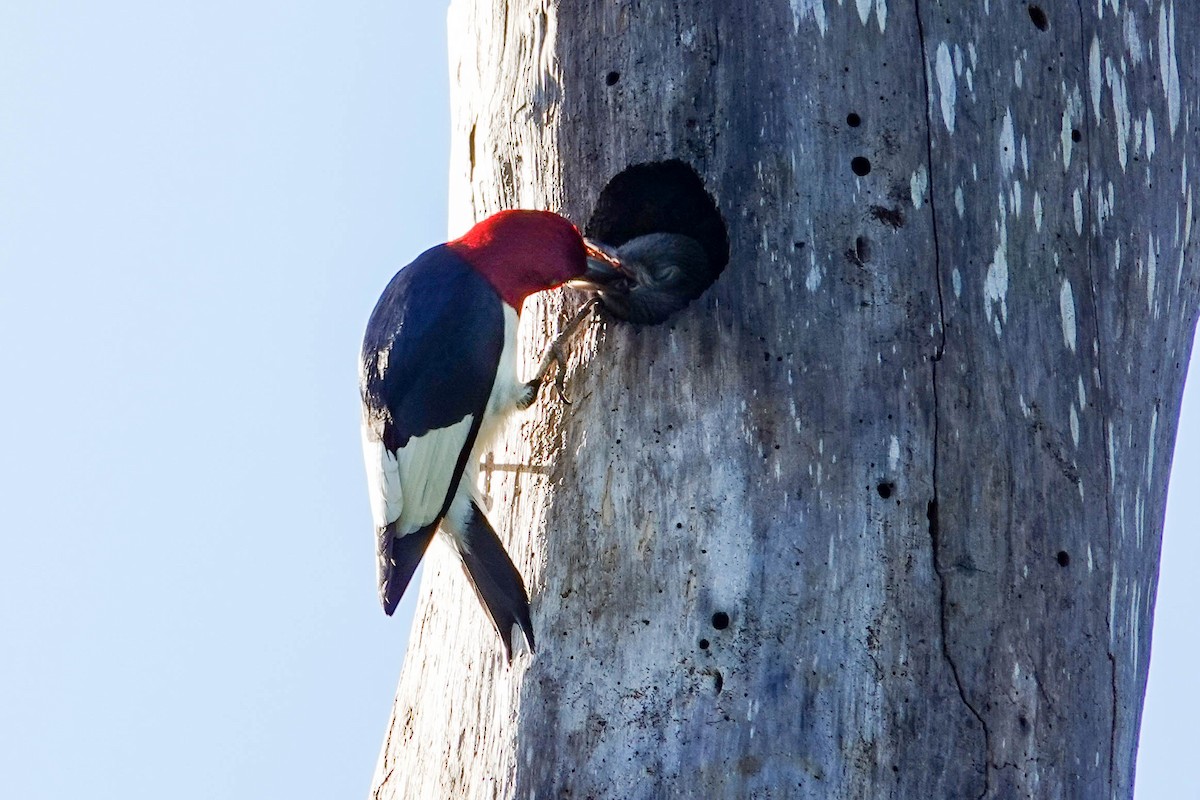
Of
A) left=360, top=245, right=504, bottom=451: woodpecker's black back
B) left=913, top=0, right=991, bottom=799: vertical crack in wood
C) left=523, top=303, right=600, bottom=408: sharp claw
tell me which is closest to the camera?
left=913, top=0, right=991, bottom=799: vertical crack in wood

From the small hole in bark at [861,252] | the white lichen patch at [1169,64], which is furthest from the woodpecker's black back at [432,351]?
the white lichen patch at [1169,64]

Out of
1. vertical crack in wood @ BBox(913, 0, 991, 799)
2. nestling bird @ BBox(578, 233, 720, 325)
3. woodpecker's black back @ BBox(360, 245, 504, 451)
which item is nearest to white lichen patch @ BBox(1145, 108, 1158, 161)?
vertical crack in wood @ BBox(913, 0, 991, 799)

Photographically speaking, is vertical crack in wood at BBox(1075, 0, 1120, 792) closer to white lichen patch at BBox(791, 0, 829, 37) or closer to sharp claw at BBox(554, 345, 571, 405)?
white lichen patch at BBox(791, 0, 829, 37)

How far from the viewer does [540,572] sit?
2627 millimetres

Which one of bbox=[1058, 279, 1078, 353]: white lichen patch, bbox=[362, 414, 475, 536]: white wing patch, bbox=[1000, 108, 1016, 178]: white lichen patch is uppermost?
bbox=[1000, 108, 1016, 178]: white lichen patch

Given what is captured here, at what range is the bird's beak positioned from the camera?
278 cm

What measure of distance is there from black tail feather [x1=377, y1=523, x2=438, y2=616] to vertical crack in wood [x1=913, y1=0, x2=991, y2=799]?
87 cm

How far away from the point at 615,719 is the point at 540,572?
303 mm

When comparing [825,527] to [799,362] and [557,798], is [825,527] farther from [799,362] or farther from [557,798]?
[557,798]

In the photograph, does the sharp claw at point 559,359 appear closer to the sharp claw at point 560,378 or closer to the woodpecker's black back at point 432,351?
the sharp claw at point 560,378

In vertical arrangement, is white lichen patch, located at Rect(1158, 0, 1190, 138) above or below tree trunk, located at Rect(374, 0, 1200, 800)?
above

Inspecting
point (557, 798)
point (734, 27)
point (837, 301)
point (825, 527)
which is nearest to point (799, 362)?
point (837, 301)

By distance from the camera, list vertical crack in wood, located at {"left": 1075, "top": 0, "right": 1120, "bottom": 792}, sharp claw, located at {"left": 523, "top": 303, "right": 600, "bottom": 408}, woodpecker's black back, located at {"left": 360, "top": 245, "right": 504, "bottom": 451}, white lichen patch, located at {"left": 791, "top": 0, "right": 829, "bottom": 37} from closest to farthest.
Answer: vertical crack in wood, located at {"left": 1075, "top": 0, "right": 1120, "bottom": 792}
white lichen patch, located at {"left": 791, "top": 0, "right": 829, "bottom": 37}
sharp claw, located at {"left": 523, "top": 303, "right": 600, "bottom": 408}
woodpecker's black back, located at {"left": 360, "top": 245, "right": 504, "bottom": 451}

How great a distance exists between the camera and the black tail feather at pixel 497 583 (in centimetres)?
258
